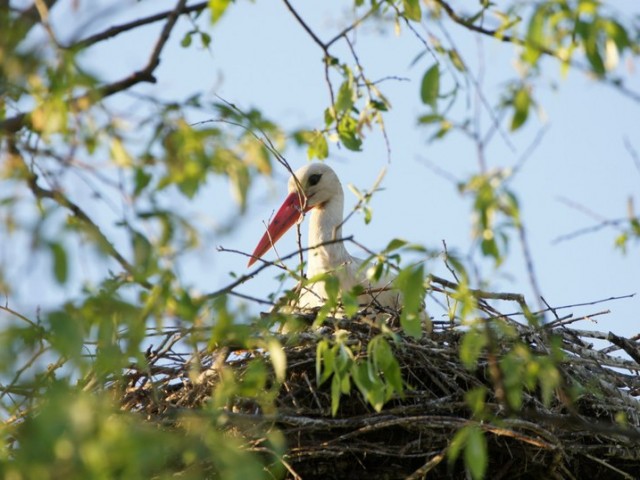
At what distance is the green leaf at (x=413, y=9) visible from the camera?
4146 millimetres

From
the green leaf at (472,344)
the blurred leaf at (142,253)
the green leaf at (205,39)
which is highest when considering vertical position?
the green leaf at (205,39)

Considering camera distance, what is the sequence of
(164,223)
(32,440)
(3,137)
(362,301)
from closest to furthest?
1. (32,440)
2. (164,223)
3. (3,137)
4. (362,301)

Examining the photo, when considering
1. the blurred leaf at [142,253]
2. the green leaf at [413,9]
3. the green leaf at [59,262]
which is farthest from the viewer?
the green leaf at [413,9]

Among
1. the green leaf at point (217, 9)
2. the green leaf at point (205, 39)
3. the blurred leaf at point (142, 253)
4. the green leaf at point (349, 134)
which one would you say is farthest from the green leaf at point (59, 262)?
the green leaf at point (349, 134)

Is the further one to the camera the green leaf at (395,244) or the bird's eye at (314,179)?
the bird's eye at (314,179)

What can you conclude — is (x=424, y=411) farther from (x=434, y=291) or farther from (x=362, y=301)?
(x=362, y=301)

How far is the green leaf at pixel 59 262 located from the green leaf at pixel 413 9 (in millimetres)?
1869

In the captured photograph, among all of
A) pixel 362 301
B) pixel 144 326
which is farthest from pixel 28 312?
pixel 362 301

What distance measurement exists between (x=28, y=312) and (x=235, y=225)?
0.64 metres

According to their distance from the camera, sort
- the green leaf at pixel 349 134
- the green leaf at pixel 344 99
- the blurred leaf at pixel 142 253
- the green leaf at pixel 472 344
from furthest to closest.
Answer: the green leaf at pixel 349 134 < the green leaf at pixel 344 99 < the green leaf at pixel 472 344 < the blurred leaf at pixel 142 253

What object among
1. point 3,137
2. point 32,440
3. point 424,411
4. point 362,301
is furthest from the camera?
point 362,301

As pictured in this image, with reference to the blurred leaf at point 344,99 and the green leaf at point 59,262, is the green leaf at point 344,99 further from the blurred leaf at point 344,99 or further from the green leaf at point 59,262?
the green leaf at point 59,262

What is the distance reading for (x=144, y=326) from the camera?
9.87 feet

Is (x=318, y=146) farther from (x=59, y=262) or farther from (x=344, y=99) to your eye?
(x=59, y=262)
